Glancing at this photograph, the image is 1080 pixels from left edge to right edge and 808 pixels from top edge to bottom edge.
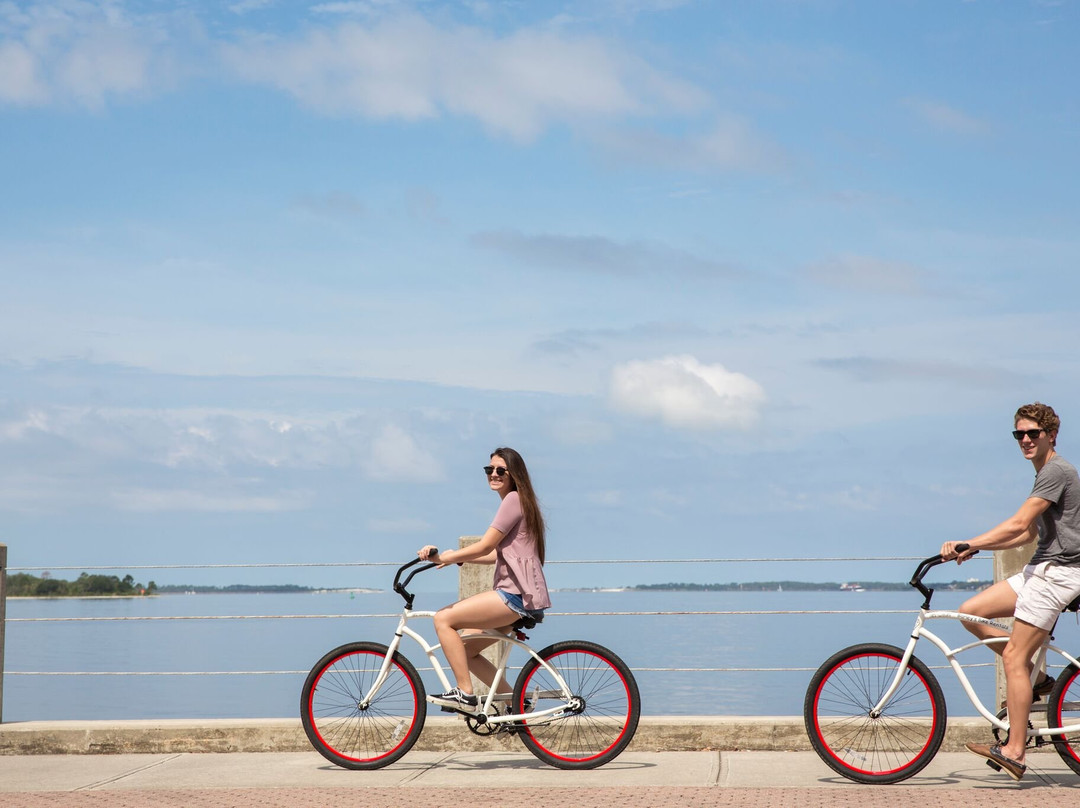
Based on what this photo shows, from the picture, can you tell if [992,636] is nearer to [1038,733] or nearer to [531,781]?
[1038,733]

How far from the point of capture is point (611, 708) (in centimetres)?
692

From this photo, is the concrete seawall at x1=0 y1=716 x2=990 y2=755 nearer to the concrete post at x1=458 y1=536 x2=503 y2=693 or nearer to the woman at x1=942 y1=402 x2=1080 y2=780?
the concrete post at x1=458 y1=536 x2=503 y2=693

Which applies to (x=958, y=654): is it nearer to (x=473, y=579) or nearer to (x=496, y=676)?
(x=496, y=676)

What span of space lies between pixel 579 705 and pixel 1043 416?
2841mm

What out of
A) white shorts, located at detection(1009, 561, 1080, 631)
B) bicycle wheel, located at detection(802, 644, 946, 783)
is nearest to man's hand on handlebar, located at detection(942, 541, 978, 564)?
white shorts, located at detection(1009, 561, 1080, 631)

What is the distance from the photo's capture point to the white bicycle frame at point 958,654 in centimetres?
641

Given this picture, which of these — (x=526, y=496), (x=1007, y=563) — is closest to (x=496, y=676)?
A: (x=526, y=496)

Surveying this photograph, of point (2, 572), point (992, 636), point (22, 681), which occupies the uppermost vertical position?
point (2, 572)

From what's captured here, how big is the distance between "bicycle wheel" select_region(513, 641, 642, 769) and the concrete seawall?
Result: 2.17 feet

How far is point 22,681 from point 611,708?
288 feet

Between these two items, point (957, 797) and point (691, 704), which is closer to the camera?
point (957, 797)

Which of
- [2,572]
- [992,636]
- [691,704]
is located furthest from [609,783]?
[691,704]

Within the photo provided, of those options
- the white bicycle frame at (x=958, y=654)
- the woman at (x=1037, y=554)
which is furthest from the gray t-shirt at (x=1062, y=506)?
the white bicycle frame at (x=958, y=654)

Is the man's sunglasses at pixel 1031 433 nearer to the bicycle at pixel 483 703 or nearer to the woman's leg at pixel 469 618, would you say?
the bicycle at pixel 483 703
